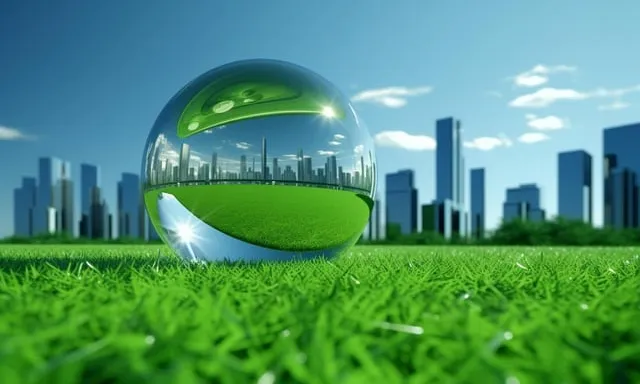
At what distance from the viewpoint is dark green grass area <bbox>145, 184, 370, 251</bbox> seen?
16.3 feet

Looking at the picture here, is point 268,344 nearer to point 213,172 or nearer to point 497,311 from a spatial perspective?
point 497,311

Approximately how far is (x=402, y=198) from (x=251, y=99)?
7559 centimetres

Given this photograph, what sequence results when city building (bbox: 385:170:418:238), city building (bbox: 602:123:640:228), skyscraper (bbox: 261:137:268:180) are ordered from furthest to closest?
city building (bbox: 602:123:640:228) < city building (bbox: 385:170:418:238) < skyscraper (bbox: 261:137:268:180)

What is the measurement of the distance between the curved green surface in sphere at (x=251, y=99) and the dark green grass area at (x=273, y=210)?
65 cm

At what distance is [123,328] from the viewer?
160 cm

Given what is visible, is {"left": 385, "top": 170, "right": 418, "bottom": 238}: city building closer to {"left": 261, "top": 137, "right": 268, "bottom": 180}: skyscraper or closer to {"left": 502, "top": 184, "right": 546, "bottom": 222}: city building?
{"left": 502, "top": 184, "right": 546, "bottom": 222}: city building

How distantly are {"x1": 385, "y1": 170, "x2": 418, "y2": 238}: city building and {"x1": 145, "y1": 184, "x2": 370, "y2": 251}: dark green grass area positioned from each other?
6747 centimetres

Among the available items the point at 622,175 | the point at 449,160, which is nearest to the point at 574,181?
the point at 622,175

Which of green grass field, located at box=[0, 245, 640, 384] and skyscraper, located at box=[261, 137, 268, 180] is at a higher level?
skyscraper, located at box=[261, 137, 268, 180]

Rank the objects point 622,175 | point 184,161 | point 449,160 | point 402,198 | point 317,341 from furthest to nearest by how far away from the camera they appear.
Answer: point 449,160 < point 622,175 < point 402,198 < point 184,161 < point 317,341

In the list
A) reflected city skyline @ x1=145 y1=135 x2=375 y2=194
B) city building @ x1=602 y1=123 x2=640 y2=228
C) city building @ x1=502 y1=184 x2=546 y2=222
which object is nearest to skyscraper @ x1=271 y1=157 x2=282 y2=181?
reflected city skyline @ x1=145 y1=135 x2=375 y2=194

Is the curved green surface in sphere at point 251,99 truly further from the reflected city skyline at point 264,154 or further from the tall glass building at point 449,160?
the tall glass building at point 449,160

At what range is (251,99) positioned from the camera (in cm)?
508

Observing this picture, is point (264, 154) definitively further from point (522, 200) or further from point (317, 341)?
point (522, 200)
